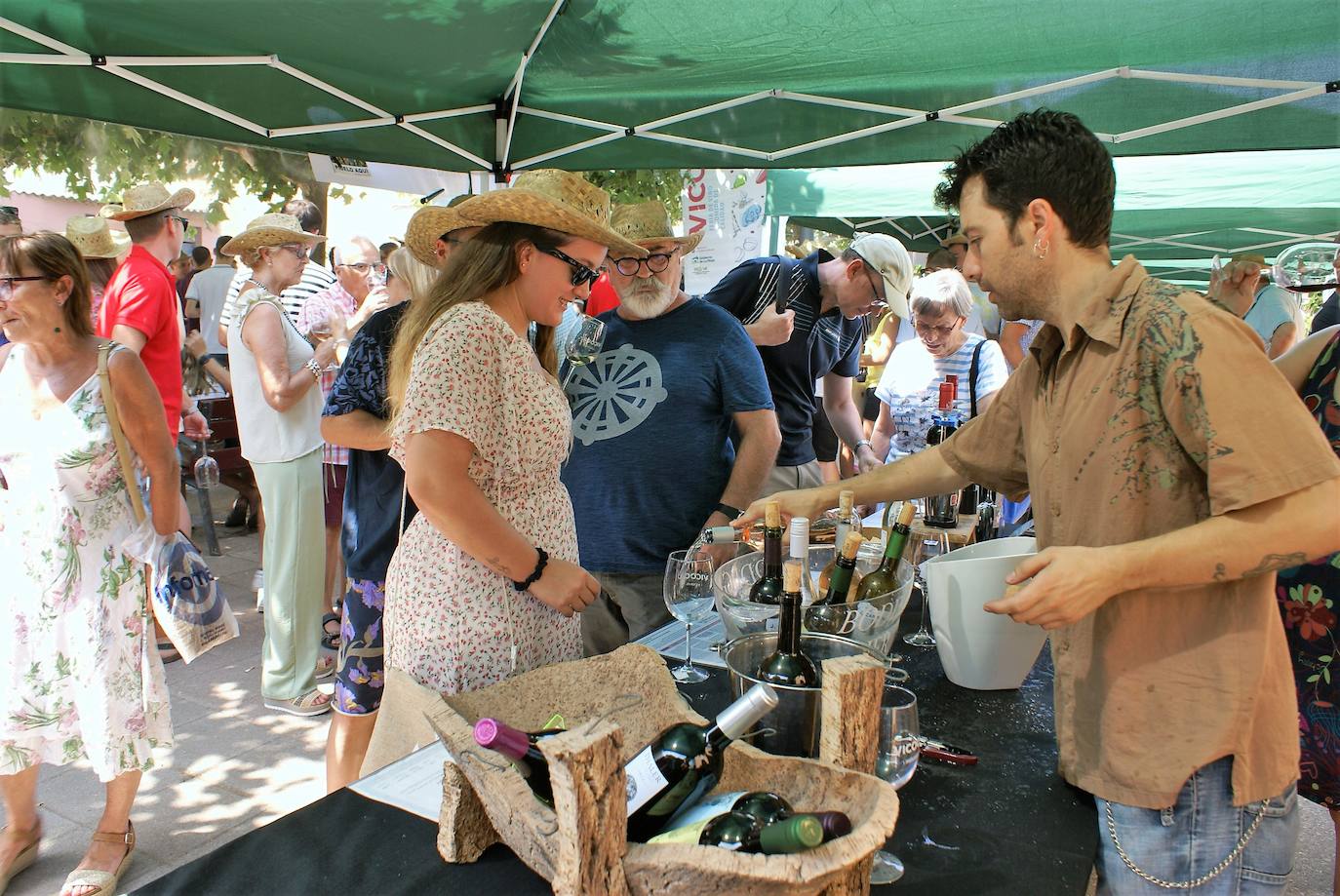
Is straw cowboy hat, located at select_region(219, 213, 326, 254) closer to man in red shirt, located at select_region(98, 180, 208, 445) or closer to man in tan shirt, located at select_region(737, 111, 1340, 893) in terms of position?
man in red shirt, located at select_region(98, 180, 208, 445)

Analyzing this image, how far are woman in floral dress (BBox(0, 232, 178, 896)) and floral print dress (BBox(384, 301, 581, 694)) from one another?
1.22 m

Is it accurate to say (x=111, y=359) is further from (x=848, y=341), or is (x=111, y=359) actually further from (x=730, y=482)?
(x=848, y=341)

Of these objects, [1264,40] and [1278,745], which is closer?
[1278,745]

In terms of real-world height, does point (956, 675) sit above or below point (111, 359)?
below

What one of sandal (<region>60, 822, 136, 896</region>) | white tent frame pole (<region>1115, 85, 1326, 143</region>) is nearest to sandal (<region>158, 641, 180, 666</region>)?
sandal (<region>60, 822, 136, 896</region>)

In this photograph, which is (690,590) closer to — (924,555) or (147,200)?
(924,555)

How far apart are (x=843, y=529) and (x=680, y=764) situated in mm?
1102

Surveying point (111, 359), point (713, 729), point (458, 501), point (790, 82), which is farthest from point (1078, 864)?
point (790, 82)

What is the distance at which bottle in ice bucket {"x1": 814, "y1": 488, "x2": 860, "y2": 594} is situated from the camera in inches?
77.9

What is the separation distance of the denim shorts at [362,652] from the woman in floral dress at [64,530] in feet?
2.07

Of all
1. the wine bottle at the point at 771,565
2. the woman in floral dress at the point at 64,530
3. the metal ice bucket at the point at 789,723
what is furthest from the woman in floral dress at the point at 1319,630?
the woman in floral dress at the point at 64,530

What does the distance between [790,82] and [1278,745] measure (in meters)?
3.47

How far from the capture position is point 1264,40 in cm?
331

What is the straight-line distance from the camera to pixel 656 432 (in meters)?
2.96
